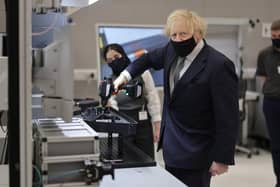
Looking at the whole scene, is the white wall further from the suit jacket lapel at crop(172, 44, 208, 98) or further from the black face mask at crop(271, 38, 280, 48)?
the suit jacket lapel at crop(172, 44, 208, 98)

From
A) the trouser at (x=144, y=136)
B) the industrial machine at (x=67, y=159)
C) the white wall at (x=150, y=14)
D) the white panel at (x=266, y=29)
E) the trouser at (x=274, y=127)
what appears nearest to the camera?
the industrial machine at (x=67, y=159)

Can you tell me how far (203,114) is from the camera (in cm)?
216

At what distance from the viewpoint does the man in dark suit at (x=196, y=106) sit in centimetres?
208

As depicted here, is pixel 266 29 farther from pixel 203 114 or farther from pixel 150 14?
pixel 203 114

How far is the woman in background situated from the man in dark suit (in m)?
1.17

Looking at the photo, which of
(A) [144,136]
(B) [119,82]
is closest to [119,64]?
(A) [144,136]

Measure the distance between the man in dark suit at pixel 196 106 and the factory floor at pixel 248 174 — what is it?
5.26 ft

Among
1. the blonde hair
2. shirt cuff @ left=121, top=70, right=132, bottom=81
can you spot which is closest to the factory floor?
shirt cuff @ left=121, top=70, right=132, bottom=81

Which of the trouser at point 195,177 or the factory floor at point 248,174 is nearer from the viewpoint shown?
the trouser at point 195,177

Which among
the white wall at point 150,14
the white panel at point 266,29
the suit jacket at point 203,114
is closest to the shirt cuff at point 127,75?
the suit jacket at point 203,114

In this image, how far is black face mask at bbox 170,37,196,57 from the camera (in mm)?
2174

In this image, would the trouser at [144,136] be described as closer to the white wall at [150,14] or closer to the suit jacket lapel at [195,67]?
the suit jacket lapel at [195,67]

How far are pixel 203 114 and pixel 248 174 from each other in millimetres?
2695

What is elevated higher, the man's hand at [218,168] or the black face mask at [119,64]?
the black face mask at [119,64]
